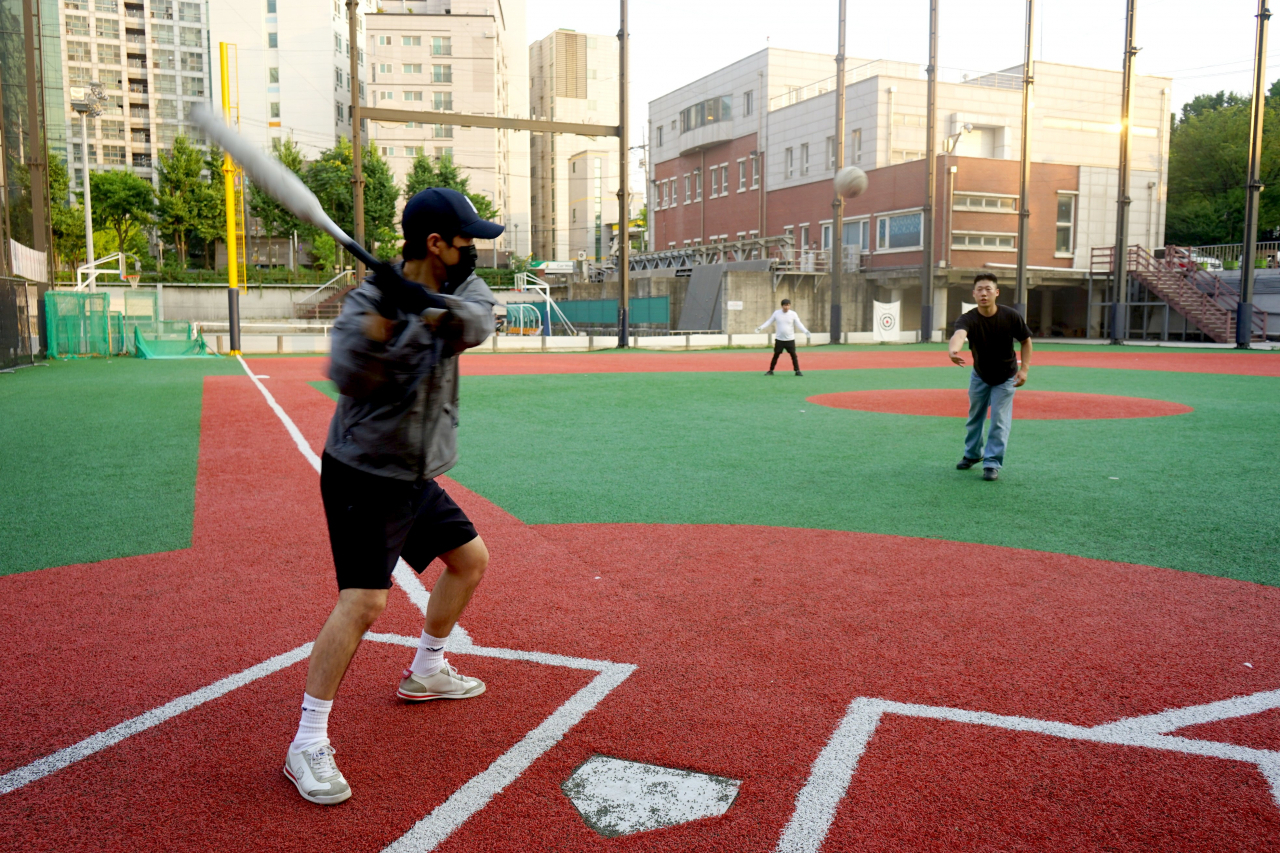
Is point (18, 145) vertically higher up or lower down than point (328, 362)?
higher up

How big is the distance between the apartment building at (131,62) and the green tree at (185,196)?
31.4m

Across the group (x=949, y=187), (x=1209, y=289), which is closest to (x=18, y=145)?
(x=949, y=187)

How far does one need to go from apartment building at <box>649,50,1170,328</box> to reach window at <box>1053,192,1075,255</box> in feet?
0.21

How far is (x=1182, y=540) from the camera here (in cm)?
681

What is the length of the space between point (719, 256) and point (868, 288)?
8607 mm

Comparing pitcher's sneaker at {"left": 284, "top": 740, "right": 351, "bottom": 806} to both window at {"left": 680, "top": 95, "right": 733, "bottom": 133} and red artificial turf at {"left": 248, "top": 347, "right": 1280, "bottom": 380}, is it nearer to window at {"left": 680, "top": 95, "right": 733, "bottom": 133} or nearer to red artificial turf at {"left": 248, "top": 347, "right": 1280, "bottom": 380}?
red artificial turf at {"left": 248, "top": 347, "right": 1280, "bottom": 380}

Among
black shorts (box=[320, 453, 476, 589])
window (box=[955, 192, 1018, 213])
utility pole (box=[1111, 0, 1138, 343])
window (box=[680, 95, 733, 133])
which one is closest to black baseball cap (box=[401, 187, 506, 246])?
black shorts (box=[320, 453, 476, 589])

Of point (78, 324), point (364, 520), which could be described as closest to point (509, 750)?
point (364, 520)

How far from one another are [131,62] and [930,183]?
80.6 meters

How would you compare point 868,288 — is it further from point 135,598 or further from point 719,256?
point 135,598

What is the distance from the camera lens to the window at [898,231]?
4384 centimetres

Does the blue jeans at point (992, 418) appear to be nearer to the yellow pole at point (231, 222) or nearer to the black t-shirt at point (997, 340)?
the black t-shirt at point (997, 340)

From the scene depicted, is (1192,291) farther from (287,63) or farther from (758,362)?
(287,63)

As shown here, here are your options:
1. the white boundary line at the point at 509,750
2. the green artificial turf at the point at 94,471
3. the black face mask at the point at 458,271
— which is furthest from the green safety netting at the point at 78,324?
the black face mask at the point at 458,271
